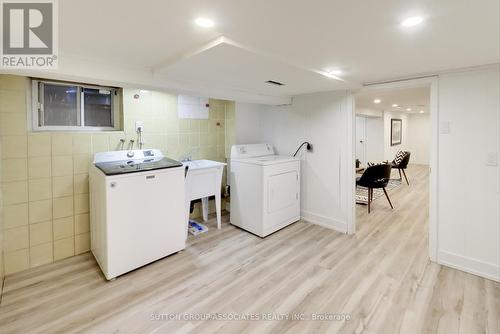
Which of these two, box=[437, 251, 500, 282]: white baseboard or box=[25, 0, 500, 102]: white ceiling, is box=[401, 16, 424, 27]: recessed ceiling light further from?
box=[437, 251, 500, 282]: white baseboard

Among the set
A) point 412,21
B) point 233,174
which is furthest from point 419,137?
point 412,21

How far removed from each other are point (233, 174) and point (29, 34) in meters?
2.45

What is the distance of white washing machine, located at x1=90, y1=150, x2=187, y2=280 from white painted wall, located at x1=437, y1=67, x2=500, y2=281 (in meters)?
2.70

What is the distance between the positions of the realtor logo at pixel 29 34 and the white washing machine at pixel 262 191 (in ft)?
7.21

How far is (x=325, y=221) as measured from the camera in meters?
3.53

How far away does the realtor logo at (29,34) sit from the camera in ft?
4.33

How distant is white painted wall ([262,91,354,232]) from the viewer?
3271mm

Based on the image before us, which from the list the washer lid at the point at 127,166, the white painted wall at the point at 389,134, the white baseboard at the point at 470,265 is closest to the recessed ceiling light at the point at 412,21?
the washer lid at the point at 127,166

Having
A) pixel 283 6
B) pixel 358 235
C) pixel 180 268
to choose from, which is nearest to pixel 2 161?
pixel 180 268

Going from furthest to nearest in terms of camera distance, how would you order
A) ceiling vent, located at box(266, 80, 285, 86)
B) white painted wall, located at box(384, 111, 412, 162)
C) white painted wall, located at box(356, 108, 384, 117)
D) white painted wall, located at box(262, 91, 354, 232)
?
white painted wall, located at box(384, 111, 412, 162) < white painted wall, located at box(356, 108, 384, 117) < white painted wall, located at box(262, 91, 354, 232) < ceiling vent, located at box(266, 80, 285, 86)

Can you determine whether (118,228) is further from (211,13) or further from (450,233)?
(450,233)

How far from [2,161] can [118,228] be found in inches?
46.4

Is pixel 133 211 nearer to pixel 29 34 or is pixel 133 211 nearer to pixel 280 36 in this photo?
pixel 29 34

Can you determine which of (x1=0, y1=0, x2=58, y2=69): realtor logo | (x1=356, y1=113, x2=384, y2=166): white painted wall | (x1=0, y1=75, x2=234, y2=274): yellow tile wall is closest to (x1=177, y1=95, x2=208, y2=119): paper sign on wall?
(x1=0, y1=75, x2=234, y2=274): yellow tile wall
